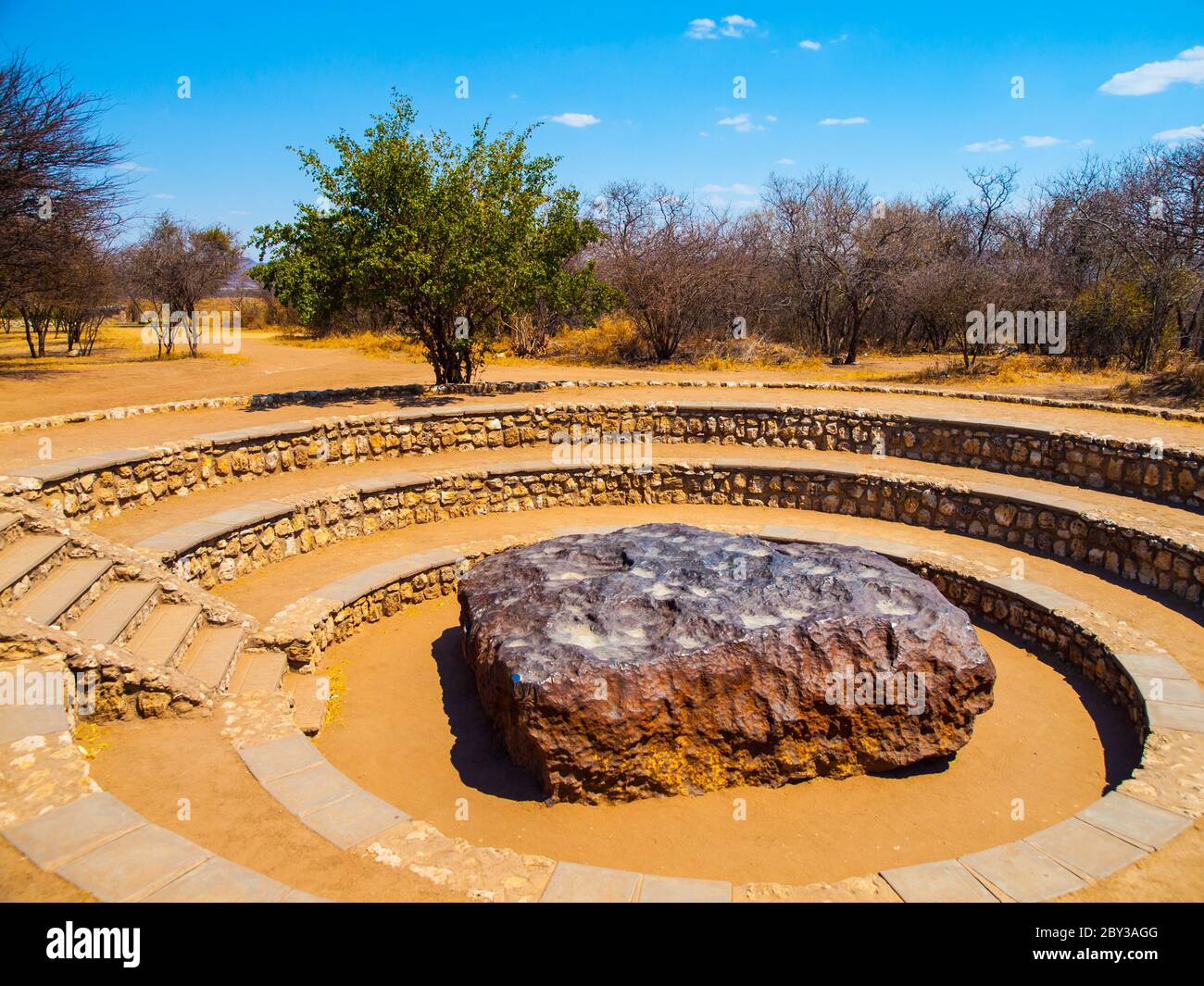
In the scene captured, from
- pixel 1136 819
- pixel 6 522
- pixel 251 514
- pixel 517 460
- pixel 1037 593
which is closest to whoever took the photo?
pixel 1136 819

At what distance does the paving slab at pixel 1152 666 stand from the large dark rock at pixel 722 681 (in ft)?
4.73

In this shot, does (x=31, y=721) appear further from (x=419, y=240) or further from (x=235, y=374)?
(x=235, y=374)

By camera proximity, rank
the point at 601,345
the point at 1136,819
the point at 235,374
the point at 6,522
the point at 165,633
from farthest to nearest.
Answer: the point at 601,345, the point at 235,374, the point at 6,522, the point at 165,633, the point at 1136,819

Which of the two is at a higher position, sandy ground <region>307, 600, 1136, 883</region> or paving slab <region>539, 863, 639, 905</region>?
paving slab <region>539, 863, 639, 905</region>

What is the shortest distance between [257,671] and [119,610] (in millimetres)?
1142

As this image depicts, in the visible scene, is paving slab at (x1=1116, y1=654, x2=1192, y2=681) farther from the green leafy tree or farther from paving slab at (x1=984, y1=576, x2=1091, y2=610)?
the green leafy tree

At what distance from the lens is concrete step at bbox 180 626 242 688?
588cm

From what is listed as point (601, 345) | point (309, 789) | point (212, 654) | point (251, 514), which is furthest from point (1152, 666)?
point (601, 345)

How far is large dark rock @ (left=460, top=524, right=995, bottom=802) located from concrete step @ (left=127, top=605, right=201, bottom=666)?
87.9 inches

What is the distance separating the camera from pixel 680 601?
232 inches

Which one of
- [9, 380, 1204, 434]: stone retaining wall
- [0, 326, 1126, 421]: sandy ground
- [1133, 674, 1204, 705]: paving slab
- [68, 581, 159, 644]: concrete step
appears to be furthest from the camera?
[0, 326, 1126, 421]: sandy ground

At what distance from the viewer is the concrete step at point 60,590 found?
566cm

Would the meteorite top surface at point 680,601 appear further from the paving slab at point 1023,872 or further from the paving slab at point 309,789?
the paving slab at point 1023,872

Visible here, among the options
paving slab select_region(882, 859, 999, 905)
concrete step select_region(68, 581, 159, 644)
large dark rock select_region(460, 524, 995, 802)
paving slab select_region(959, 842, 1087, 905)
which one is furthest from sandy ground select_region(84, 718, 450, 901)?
paving slab select_region(959, 842, 1087, 905)
